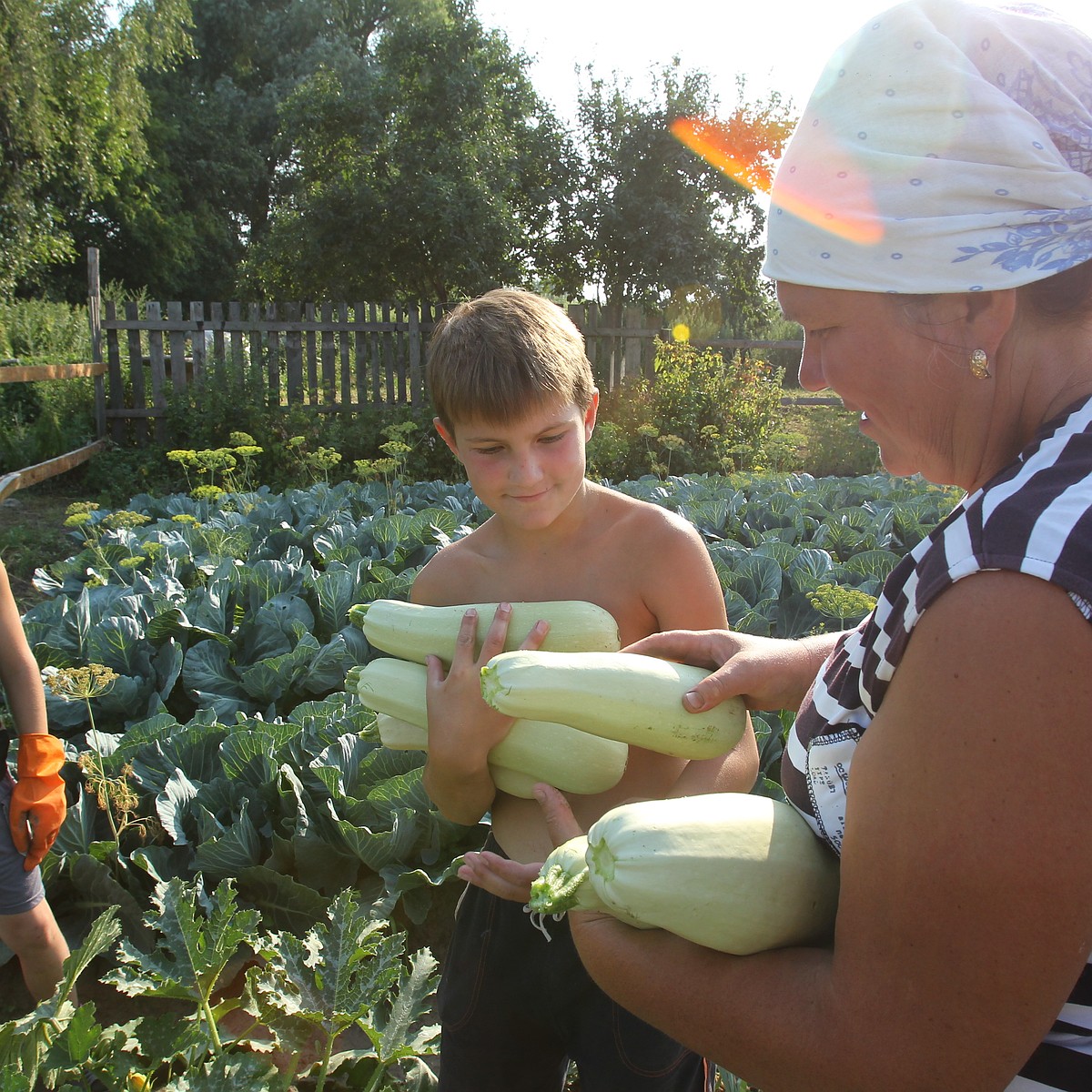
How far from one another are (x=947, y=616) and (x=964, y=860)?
0.20 meters

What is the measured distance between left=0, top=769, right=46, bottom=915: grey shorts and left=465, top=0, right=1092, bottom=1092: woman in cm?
167

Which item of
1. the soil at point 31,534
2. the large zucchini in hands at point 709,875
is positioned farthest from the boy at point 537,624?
the soil at point 31,534

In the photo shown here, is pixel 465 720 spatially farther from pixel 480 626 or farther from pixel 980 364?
pixel 980 364

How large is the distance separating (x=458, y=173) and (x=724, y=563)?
43.2ft

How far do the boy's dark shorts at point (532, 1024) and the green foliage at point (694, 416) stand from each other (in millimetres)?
8490

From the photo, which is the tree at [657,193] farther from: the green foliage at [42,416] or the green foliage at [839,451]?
the green foliage at [42,416]

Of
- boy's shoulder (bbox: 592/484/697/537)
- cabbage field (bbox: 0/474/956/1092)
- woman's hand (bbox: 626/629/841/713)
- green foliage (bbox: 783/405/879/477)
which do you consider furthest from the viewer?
green foliage (bbox: 783/405/879/477)

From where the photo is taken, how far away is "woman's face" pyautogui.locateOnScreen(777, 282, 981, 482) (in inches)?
35.5

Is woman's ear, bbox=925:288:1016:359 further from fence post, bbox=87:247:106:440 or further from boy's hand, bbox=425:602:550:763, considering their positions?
fence post, bbox=87:247:106:440

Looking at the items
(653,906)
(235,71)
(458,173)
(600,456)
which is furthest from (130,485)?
(235,71)

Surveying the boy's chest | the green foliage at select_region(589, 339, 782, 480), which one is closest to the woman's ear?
the boy's chest

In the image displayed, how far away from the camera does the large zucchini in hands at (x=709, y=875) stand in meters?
0.97

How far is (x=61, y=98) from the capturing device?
60.2 feet

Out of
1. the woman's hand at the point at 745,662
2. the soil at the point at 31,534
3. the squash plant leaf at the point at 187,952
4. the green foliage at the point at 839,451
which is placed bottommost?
the soil at the point at 31,534
